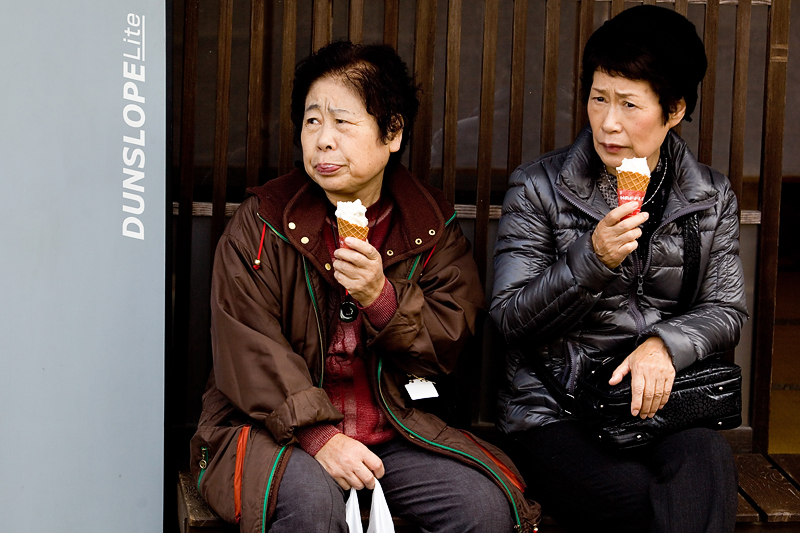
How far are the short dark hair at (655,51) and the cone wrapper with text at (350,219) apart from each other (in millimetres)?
969

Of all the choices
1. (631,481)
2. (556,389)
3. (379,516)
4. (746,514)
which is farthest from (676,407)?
(379,516)

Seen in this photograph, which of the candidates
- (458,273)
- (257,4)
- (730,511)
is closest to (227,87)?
(257,4)

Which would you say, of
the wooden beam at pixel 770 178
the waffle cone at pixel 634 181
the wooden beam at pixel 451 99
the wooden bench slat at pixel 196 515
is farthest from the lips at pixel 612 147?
the wooden bench slat at pixel 196 515

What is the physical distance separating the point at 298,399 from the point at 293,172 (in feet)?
2.78

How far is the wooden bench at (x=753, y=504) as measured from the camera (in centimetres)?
289

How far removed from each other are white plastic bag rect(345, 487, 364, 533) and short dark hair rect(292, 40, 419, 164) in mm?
1162

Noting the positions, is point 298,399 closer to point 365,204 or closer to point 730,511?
point 365,204

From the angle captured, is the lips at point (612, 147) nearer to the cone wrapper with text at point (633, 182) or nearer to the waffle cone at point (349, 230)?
the cone wrapper with text at point (633, 182)

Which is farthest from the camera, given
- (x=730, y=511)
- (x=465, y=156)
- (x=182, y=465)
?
(x=465, y=156)

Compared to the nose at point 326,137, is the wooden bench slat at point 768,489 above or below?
below

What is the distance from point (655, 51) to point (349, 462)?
1617 mm

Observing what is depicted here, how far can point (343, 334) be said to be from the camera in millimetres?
3037

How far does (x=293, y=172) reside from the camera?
3186 mm

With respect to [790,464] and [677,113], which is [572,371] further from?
[790,464]
